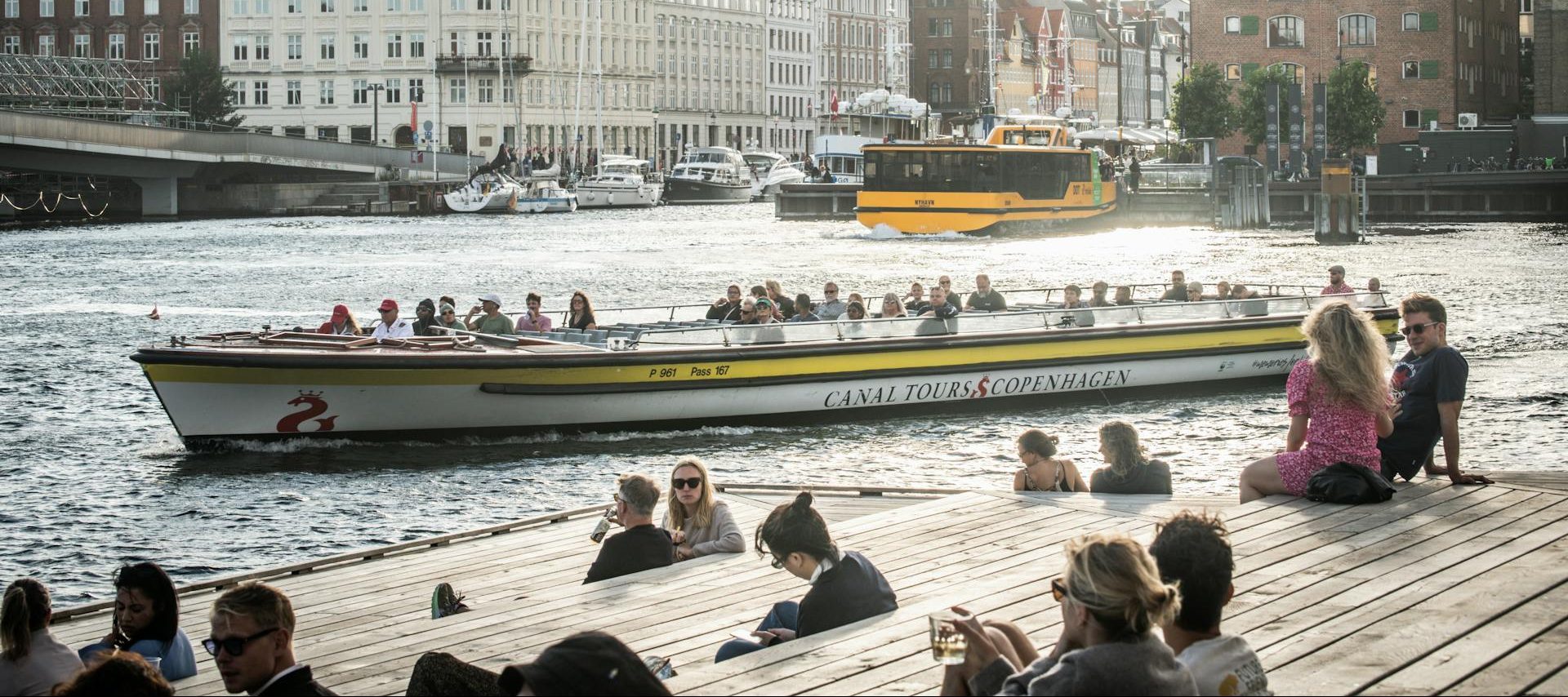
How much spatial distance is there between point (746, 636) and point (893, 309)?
1583 centimetres

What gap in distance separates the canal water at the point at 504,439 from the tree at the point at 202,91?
1907 inches

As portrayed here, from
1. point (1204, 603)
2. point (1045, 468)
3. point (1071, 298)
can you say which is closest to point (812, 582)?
point (1204, 603)

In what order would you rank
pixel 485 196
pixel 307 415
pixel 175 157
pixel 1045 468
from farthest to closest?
pixel 485 196, pixel 175 157, pixel 307 415, pixel 1045 468

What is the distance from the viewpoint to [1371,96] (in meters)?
93.7

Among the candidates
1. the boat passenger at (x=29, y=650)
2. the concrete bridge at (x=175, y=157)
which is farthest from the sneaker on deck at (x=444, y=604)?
the concrete bridge at (x=175, y=157)

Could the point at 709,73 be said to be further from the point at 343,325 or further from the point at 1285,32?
the point at 343,325

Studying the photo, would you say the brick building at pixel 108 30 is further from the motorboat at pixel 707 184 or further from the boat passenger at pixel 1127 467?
the boat passenger at pixel 1127 467

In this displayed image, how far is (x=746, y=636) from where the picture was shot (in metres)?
8.29

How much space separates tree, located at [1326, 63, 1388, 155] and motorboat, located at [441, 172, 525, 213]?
42.3 m

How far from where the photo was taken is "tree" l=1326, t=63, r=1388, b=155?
304 ft

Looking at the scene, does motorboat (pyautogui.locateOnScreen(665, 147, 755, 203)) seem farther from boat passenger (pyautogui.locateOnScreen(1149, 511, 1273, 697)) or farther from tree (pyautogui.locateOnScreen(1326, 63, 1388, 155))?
boat passenger (pyautogui.locateOnScreen(1149, 511, 1273, 697))

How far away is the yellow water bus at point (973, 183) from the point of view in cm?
7012

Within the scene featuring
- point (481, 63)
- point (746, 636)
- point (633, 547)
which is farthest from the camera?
point (481, 63)

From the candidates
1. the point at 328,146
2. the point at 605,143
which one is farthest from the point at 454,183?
the point at 605,143
